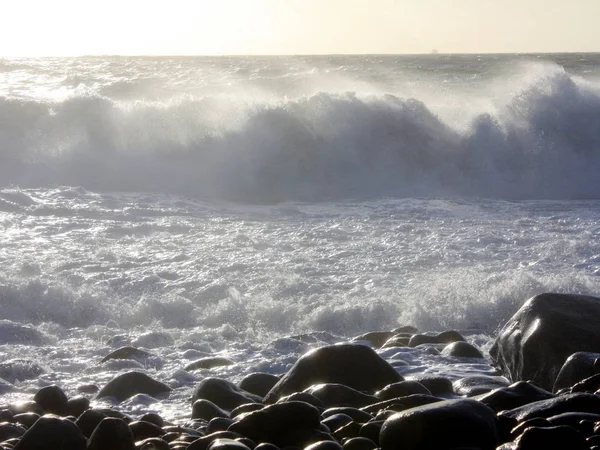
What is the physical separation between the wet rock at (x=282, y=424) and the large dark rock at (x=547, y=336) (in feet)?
6.62

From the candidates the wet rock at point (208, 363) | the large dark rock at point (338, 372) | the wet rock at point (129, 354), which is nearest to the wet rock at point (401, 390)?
the large dark rock at point (338, 372)

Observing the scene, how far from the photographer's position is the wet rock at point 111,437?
3936 mm

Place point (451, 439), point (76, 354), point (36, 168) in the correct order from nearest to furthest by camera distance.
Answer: point (451, 439) → point (76, 354) → point (36, 168)

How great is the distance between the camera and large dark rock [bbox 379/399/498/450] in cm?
375

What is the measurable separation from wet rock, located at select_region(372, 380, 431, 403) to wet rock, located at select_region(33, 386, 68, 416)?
6.12ft

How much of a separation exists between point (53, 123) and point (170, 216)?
6.63 m

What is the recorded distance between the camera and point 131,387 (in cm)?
565

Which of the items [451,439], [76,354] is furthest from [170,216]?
[451,439]

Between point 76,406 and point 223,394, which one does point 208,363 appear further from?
point 76,406

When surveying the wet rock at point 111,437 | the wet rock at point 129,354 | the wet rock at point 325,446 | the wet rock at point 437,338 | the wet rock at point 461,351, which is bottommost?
the wet rock at point 437,338

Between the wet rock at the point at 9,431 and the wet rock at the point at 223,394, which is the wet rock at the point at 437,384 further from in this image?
the wet rock at the point at 9,431

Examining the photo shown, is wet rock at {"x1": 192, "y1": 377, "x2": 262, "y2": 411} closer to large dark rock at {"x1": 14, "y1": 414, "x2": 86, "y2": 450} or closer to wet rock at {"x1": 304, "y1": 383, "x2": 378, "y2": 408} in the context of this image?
wet rock at {"x1": 304, "y1": 383, "x2": 378, "y2": 408}

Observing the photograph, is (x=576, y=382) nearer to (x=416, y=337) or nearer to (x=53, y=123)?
(x=416, y=337)

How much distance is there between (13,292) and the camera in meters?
8.30
